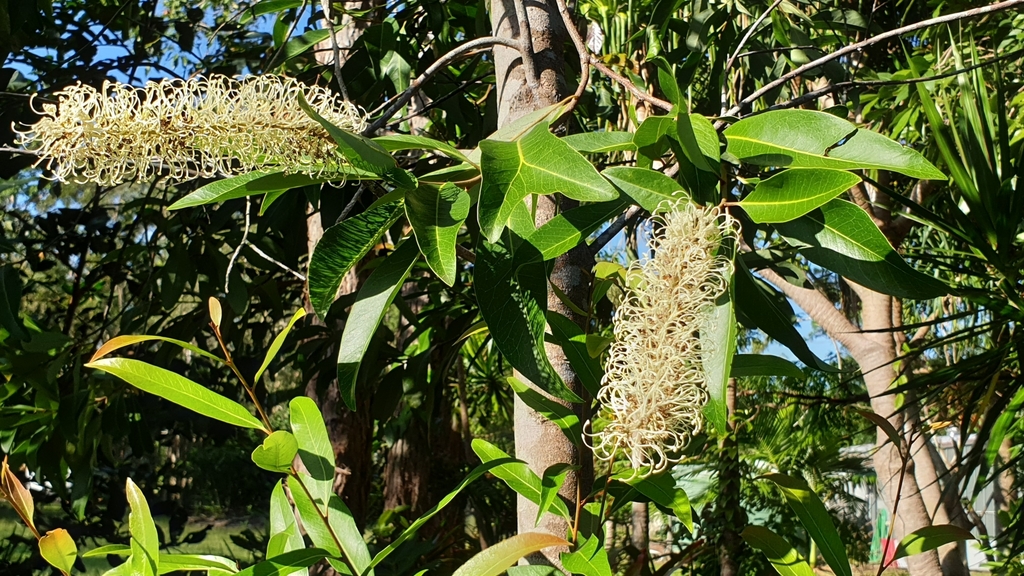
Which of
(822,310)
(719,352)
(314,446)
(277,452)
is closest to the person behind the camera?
(719,352)

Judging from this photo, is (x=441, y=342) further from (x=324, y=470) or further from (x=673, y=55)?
(x=324, y=470)

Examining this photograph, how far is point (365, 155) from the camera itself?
476mm

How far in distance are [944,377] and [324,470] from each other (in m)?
1.30

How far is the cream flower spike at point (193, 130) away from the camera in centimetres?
56

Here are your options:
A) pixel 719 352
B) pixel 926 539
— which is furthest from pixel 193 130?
pixel 926 539

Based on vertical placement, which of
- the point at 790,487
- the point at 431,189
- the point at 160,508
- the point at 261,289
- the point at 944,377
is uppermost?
the point at 261,289

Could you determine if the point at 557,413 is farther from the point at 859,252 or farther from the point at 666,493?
the point at 859,252

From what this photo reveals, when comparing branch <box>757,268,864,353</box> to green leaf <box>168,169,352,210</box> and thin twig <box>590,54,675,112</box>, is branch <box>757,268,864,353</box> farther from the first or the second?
green leaf <box>168,169,352,210</box>

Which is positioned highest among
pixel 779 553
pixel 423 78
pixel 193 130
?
pixel 423 78

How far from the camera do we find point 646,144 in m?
0.51

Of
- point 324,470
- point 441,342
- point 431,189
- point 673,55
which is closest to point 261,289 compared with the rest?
point 441,342

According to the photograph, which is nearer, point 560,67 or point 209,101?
Answer: point 209,101

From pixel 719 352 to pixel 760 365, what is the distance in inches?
7.1

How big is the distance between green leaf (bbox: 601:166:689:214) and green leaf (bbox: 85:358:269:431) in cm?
33
